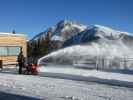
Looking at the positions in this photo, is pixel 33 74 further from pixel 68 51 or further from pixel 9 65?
pixel 68 51

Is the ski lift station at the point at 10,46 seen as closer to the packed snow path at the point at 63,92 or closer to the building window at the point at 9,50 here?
the building window at the point at 9,50

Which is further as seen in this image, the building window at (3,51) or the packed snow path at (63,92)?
the building window at (3,51)

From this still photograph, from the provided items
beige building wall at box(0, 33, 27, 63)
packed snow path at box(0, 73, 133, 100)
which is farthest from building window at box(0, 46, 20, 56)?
packed snow path at box(0, 73, 133, 100)

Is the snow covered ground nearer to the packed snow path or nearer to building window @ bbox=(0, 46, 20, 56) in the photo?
the packed snow path

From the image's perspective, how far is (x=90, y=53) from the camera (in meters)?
54.3

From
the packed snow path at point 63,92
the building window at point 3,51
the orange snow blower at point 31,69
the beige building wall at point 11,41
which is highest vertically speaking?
the beige building wall at point 11,41

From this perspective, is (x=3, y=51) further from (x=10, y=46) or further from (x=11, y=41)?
(x=11, y=41)

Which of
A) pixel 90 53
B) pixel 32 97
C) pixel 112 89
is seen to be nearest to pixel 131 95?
pixel 112 89

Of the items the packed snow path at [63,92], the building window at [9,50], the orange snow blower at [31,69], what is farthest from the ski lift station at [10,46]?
the packed snow path at [63,92]

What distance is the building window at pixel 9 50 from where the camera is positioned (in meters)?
42.3

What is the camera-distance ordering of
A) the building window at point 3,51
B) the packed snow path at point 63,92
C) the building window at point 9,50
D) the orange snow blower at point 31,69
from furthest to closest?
the building window at point 9,50, the building window at point 3,51, the orange snow blower at point 31,69, the packed snow path at point 63,92

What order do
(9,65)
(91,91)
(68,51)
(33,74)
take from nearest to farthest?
(91,91) → (33,74) → (9,65) → (68,51)

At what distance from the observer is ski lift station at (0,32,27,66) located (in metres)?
42.2

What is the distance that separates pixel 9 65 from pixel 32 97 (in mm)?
25401
